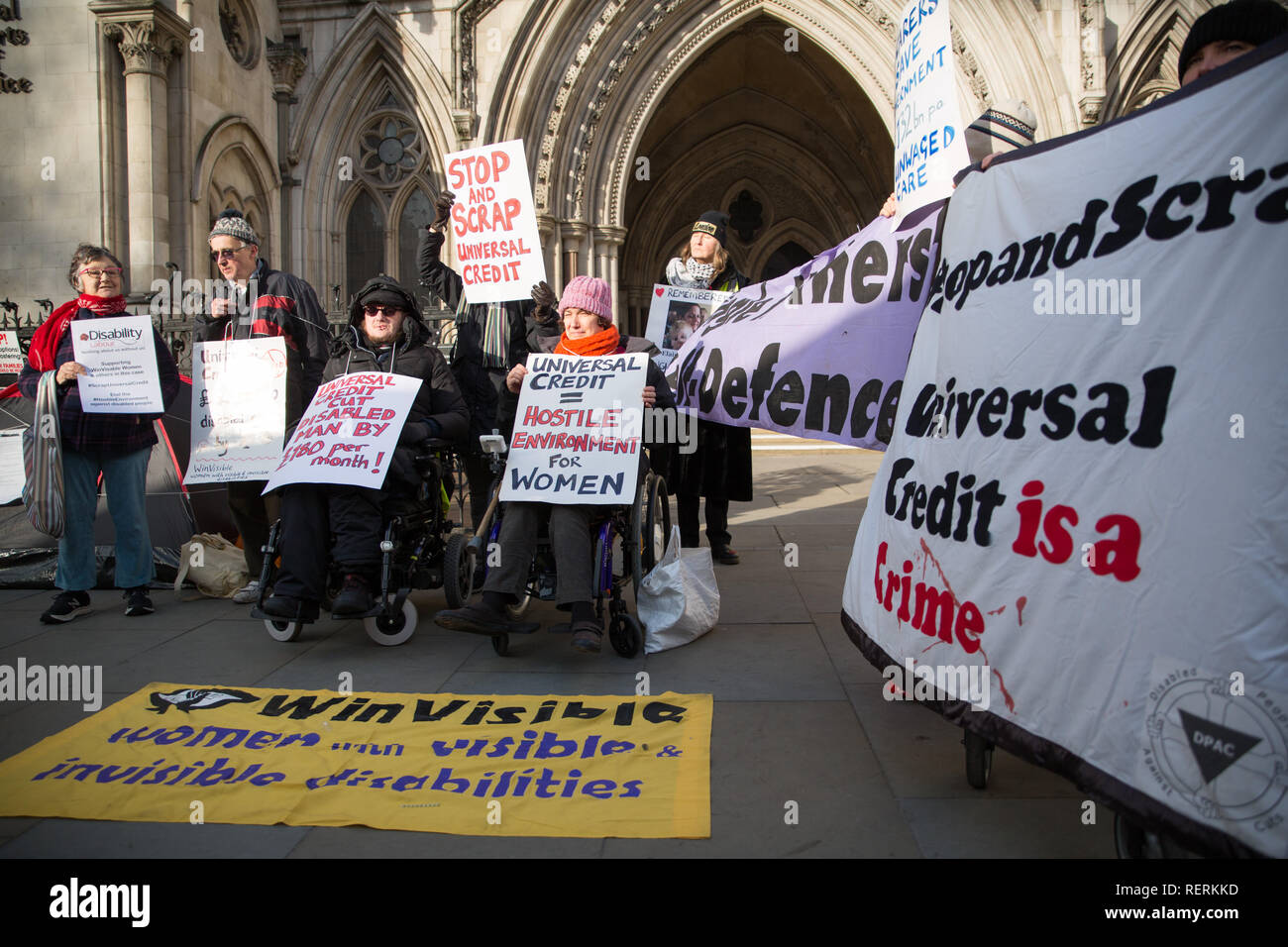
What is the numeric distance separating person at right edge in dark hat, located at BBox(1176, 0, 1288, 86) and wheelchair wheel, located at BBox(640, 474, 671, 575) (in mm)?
2778

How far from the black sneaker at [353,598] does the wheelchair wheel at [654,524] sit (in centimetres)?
127

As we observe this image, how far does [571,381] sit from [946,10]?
225cm

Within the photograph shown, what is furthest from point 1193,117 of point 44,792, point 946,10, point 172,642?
Result: point 172,642

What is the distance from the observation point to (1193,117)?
2.17m

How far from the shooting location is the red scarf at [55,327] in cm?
513

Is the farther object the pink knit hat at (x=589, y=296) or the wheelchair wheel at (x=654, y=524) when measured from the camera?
the wheelchair wheel at (x=654, y=524)

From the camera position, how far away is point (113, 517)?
521 centimetres

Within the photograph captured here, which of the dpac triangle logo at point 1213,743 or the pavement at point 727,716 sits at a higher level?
the dpac triangle logo at point 1213,743

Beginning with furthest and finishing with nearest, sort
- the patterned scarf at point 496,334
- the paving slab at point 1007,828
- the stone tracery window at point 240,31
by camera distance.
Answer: the stone tracery window at point 240,31
the patterned scarf at point 496,334
the paving slab at point 1007,828

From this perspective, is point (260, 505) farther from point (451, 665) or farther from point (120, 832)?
point (120, 832)

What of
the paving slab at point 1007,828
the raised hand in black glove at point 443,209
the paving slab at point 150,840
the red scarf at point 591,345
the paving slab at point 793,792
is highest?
the raised hand in black glove at point 443,209

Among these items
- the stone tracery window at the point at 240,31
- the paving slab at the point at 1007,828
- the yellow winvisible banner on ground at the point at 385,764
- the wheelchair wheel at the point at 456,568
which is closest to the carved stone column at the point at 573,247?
the stone tracery window at the point at 240,31

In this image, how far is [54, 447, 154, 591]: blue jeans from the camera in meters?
5.09

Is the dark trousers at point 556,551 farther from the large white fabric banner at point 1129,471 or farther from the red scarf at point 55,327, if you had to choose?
the red scarf at point 55,327
